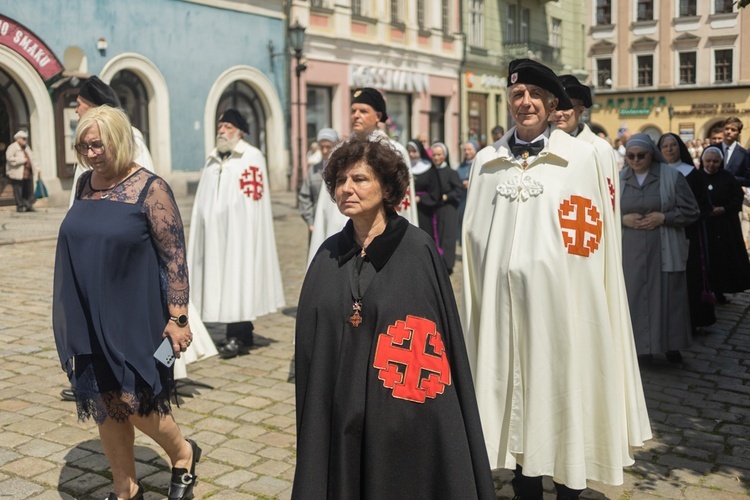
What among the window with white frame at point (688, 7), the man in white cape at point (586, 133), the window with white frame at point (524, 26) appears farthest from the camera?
the window with white frame at point (688, 7)

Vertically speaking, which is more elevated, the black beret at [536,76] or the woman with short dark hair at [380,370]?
the black beret at [536,76]

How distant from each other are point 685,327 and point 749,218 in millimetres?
5828

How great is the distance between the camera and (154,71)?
68.9 feet

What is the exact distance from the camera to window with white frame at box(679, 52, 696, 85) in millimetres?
45875

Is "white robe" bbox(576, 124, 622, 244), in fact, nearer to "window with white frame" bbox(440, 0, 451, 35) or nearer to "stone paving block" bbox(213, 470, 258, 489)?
"stone paving block" bbox(213, 470, 258, 489)

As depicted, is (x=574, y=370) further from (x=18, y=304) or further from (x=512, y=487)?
(x=18, y=304)

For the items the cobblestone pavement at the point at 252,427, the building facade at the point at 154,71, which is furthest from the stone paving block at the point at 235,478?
the building facade at the point at 154,71

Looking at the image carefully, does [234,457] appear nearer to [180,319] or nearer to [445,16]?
[180,319]

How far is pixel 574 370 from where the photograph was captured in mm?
3861

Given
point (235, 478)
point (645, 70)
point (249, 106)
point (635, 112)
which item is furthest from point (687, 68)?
point (235, 478)

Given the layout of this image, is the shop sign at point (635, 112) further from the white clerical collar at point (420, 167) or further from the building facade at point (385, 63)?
the white clerical collar at point (420, 167)

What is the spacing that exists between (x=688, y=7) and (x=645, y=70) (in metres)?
3.82

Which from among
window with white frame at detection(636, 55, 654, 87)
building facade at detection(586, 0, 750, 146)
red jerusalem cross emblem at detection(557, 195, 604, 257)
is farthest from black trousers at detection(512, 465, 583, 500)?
window with white frame at detection(636, 55, 654, 87)

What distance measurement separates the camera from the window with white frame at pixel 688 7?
149 feet
